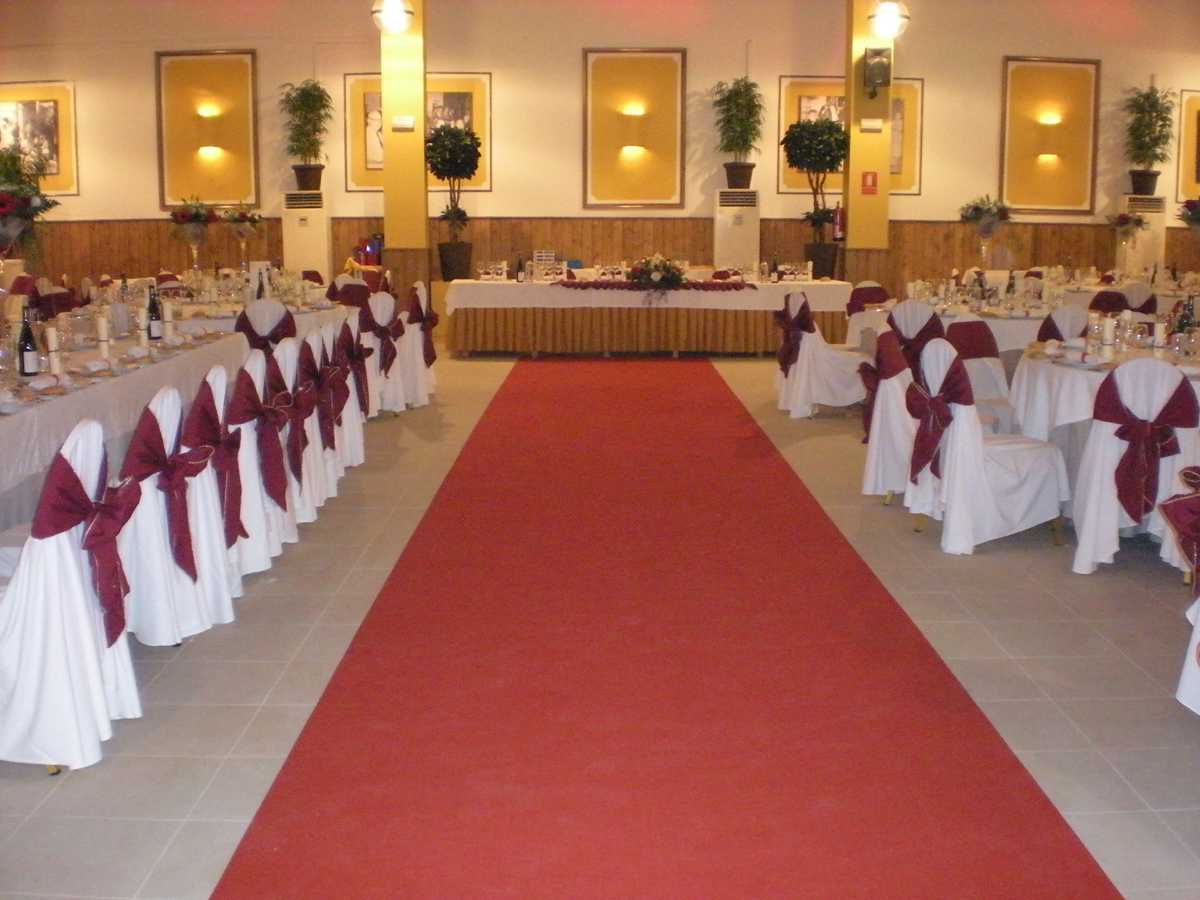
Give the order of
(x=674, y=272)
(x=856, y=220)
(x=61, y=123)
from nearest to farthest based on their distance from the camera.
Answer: (x=674, y=272) < (x=856, y=220) < (x=61, y=123)

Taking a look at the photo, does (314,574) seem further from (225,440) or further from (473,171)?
(473,171)

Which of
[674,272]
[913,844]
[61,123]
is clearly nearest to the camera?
[913,844]

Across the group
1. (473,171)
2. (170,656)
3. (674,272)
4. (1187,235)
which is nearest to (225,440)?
(170,656)

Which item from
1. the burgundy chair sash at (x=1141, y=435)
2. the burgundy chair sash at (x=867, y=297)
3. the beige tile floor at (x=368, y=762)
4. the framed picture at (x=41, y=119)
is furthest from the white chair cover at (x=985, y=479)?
the framed picture at (x=41, y=119)

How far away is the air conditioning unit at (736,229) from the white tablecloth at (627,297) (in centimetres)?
256

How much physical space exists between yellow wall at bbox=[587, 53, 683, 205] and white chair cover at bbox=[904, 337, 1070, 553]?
10461mm

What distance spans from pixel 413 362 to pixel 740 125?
22.5 ft

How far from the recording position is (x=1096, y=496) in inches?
208

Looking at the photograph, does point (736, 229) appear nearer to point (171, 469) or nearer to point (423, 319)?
point (423, 319)

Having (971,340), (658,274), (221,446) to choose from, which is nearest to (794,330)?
(971,340)

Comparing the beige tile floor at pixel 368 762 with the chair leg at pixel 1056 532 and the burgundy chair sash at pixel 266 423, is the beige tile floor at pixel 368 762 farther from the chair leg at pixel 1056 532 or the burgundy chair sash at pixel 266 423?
the burgundy chair sash at pixel 266 423

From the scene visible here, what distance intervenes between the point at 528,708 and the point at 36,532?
1526mm

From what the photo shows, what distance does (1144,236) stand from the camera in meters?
15.9

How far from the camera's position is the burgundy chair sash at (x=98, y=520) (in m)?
3.43
